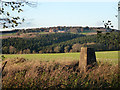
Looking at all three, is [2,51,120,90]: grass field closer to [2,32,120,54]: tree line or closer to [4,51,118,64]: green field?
[4,51,118,64]: green field

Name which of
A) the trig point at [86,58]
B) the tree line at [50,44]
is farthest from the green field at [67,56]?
the trig point at [86,58]

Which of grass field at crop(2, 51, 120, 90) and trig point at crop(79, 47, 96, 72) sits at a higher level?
trig point at crop(79, 47, 96, 72)

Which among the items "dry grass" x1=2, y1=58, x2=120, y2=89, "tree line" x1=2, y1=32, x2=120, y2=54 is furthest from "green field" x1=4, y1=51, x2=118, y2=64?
"dry grass" x1=2, y1=58, x2=120, y2=89

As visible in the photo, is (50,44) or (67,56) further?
(50,44)

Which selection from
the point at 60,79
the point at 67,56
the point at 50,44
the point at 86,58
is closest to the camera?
the point at 60,79

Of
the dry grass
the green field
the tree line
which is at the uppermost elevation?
the tree line

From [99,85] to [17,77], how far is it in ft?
11.8

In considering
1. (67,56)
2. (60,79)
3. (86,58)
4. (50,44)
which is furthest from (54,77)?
(50,44)

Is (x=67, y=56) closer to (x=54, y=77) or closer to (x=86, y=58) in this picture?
(x=86, y=58)

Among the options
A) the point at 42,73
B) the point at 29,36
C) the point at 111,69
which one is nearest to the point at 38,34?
the point at 29,36

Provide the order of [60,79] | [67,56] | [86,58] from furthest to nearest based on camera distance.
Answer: [67,56]
[86,58]
[60,79]

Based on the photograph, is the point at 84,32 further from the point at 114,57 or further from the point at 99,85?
the point at 99,85

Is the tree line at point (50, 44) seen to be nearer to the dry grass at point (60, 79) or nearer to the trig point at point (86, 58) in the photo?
the trig point at point (86, 58)

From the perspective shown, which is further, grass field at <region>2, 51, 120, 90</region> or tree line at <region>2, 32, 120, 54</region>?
tree line at <region>2, 32, 120, 54</region>
